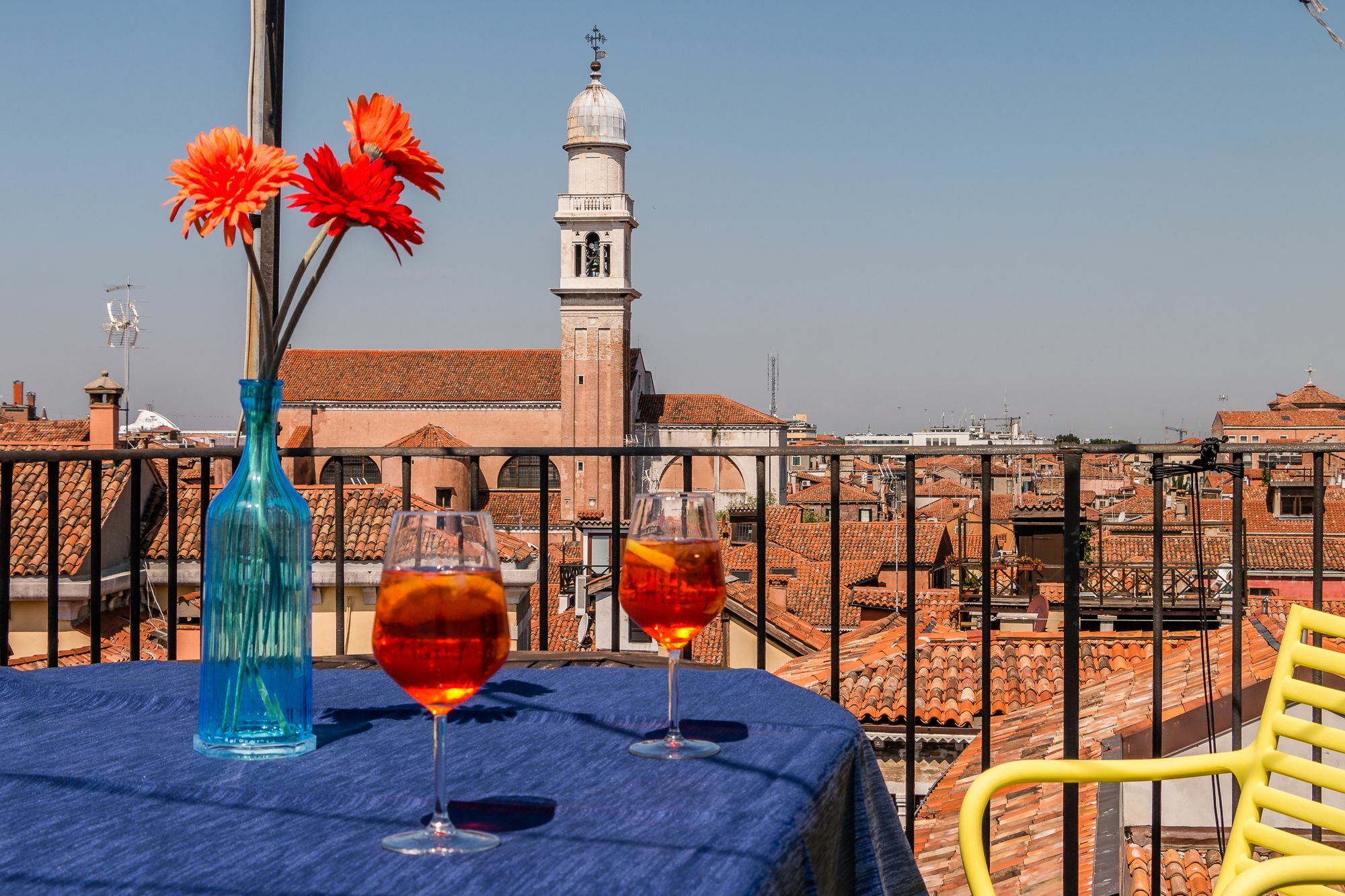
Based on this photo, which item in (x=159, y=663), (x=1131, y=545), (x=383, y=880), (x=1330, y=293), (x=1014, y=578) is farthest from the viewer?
(x=1131, y=545)

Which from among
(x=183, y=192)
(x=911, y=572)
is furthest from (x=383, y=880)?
(x=911, y=572)

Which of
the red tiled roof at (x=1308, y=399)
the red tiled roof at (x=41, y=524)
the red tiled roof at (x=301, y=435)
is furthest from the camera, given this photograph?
the red tiled roof at (x=1308, y=399)

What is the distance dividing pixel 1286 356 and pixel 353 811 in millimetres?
37758

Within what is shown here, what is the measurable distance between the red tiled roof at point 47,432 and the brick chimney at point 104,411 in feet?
2.95

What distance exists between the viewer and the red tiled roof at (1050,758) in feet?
15.2

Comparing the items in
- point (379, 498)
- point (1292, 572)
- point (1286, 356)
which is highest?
point (1286, 356)

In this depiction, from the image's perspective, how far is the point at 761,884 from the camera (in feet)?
2.42

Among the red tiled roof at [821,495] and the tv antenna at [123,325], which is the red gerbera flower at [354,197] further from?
the red tiled roof at [821,495]

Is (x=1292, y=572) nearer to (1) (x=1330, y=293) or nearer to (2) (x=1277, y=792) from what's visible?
(1) (x=1330, y=293)

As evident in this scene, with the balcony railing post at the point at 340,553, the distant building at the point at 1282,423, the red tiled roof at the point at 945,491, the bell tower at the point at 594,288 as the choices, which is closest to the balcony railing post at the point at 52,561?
the balcony railing post at the point at 340,553

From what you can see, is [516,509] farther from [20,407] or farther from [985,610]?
[985,610]

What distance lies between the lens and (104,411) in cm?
1797

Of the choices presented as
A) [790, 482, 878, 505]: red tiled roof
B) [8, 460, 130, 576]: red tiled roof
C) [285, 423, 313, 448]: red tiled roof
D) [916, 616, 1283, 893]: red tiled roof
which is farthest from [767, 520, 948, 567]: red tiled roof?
[916, 616, 1283, 893]: red tiled roof

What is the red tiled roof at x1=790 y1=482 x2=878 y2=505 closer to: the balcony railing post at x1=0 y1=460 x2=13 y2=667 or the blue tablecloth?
the balcony railing post at x1=0 y1=460 x2=13 y2=667
